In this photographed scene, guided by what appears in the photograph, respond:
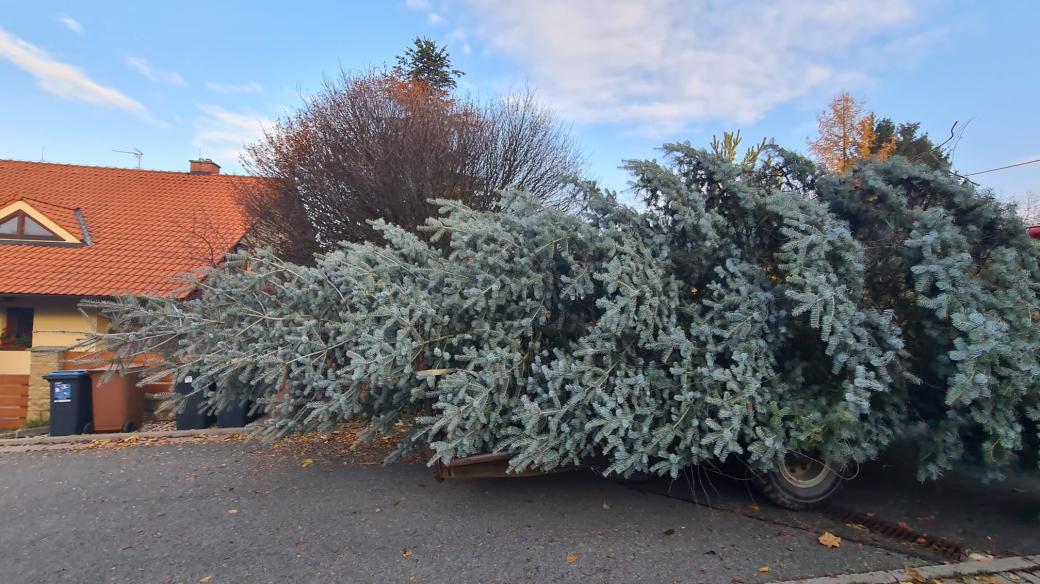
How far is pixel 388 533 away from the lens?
4344 millimetres

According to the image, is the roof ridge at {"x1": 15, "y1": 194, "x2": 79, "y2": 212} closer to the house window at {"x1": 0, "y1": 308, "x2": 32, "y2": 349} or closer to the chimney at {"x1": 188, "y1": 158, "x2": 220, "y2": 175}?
the house window at {"x1": 0, "y1": 308, "x2": 32, "y2": 349}

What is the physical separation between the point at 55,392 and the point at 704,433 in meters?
9.24

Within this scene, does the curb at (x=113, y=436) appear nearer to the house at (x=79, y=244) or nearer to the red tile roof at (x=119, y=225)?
the house at (x=79, y=244)

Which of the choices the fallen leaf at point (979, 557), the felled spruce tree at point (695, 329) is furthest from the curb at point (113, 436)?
the fallen leaf at point (979, 557)

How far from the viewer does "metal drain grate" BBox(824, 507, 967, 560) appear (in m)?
4.04

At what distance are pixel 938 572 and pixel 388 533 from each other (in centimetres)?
365

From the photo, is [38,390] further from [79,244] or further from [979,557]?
[979,557]

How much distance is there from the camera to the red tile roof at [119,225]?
39.7 feet

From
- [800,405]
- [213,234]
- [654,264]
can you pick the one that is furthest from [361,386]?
[213,234]

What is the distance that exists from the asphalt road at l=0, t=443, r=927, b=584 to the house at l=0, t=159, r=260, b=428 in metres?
5.51

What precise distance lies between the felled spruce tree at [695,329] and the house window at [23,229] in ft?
38.4

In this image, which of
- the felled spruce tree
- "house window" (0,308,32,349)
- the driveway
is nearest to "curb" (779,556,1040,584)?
the driveway

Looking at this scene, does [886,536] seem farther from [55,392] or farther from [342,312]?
[55,392]

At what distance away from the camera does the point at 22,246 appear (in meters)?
13.0
